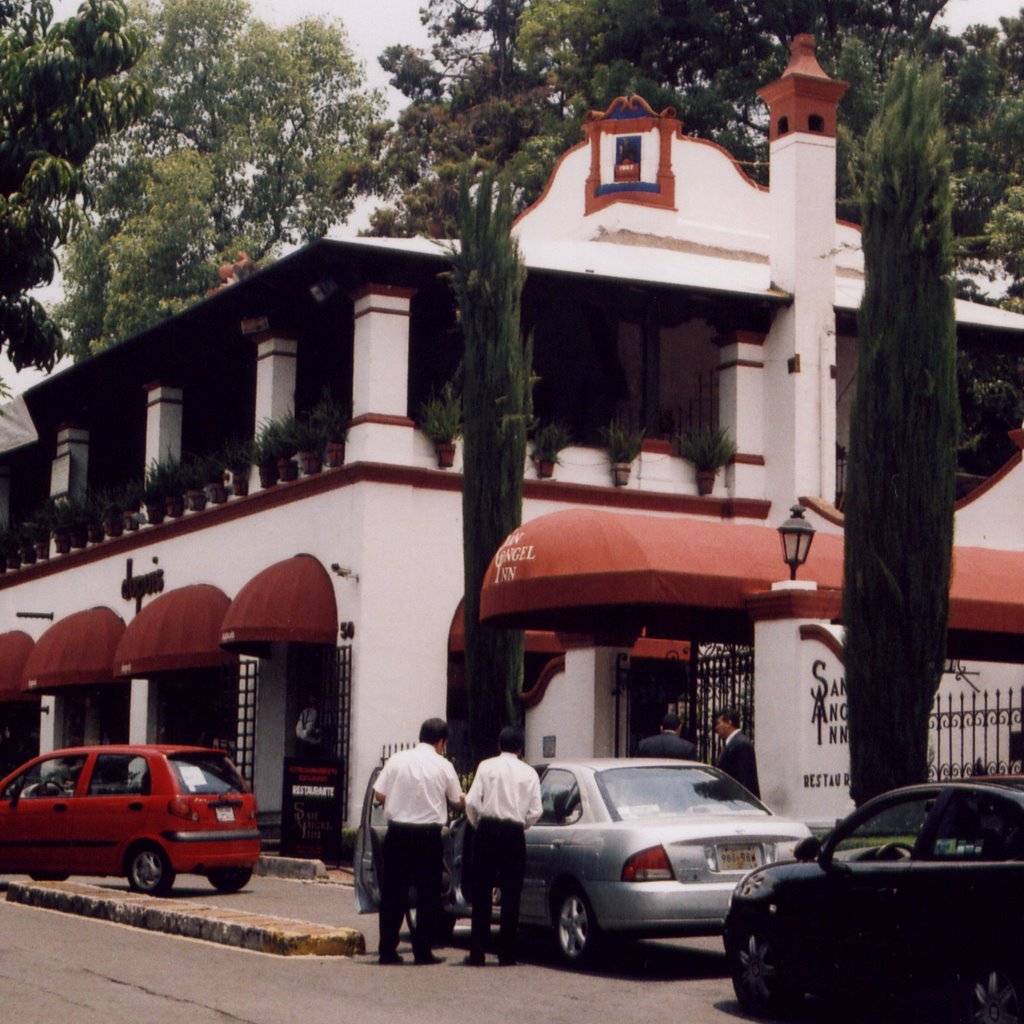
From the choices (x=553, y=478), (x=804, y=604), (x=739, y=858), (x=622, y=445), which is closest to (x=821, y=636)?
(x=804, y=604)

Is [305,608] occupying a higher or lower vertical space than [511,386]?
lower

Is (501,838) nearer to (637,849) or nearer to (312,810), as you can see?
(637,849)

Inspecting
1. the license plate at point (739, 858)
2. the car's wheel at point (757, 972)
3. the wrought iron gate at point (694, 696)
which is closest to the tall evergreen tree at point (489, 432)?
the wrought iron gate at point (694, 696)

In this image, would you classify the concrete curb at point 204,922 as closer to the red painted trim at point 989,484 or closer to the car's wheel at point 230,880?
the car's wheel at point 230,880

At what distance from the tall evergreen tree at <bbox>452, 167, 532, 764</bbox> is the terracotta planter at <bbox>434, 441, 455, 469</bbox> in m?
3.01

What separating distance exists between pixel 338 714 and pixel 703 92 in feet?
76.1

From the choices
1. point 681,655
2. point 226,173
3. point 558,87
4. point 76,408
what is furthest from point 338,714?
point 226,173

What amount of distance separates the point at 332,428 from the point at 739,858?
13597 millimetres

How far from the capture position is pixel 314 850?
75.8 ft

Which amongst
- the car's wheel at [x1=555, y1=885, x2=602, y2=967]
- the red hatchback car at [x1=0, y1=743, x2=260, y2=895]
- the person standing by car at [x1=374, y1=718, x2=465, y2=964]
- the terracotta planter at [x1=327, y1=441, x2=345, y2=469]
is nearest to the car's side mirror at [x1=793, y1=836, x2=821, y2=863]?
the car's wheel at [x1=555, y1=885, x2=602, y2=967]

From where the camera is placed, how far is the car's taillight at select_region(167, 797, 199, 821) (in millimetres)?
19578

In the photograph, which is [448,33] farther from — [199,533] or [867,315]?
[867,315]

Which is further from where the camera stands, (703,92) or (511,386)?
(703,92)

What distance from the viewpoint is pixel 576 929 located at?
13.7 m
